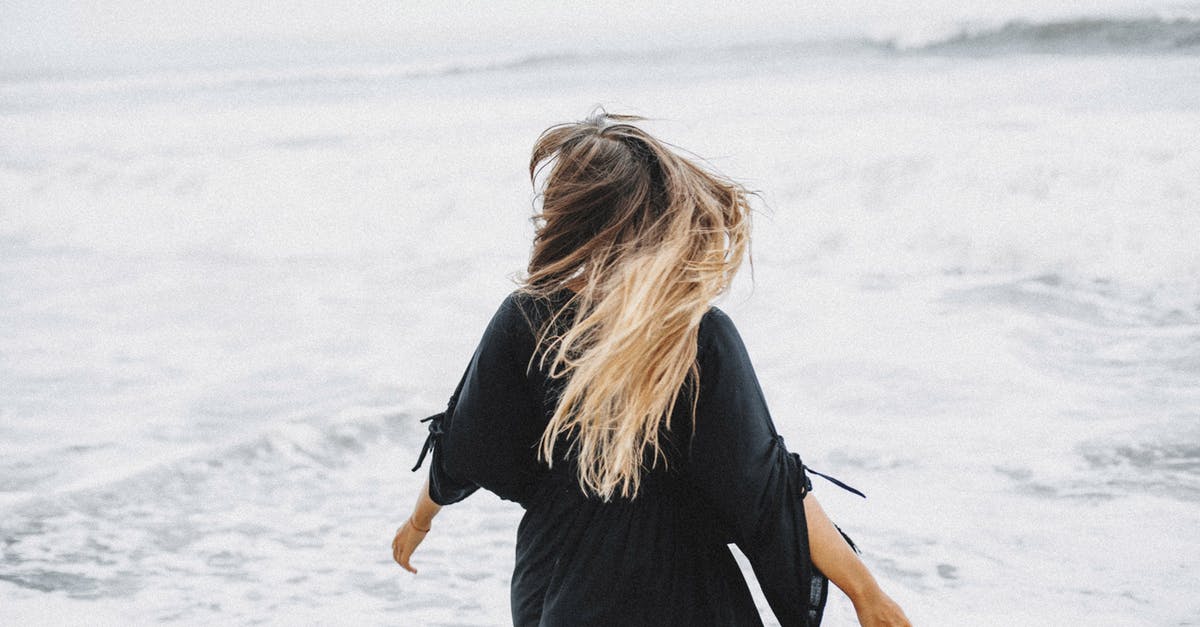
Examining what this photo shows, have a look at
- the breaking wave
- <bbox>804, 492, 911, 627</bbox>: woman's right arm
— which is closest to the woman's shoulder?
<bbox>804, 492, 911, 627</bbox>: woman's right arm

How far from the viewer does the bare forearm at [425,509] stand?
2.02 metres

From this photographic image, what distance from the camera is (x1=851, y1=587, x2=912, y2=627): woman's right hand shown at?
1634 mm

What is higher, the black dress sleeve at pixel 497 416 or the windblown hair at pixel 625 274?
the windblown hair at pixel 625 274

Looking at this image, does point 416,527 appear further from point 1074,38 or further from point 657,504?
point 1074,38

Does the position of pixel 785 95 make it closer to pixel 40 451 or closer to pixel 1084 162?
pixel 1084 162

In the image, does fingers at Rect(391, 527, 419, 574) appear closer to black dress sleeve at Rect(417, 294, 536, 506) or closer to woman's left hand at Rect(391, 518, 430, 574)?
woman's left hand at Rect(391, 518, 430, 574)

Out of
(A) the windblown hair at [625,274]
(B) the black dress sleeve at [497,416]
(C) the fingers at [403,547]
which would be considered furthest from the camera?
(C) the fingers at [403,547]

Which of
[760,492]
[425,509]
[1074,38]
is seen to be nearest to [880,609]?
[760,492]

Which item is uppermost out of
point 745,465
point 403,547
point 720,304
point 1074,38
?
point 1074,38

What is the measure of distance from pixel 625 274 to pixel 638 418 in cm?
22

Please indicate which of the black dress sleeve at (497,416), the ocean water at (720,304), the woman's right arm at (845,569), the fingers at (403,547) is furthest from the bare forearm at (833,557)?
the ocean water at (720,304)

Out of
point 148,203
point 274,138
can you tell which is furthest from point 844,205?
point 274,138

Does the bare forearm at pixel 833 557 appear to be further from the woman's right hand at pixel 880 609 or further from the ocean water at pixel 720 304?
the ocean water at pixel 720 304

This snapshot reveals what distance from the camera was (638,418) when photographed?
1.59 meters
